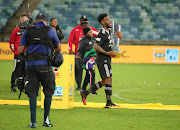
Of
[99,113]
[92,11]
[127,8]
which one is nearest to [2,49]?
[92,11]

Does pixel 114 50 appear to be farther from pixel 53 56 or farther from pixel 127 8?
pixel 127 8

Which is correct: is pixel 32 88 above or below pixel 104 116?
above

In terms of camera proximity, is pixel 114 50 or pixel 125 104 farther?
pixel 125 104

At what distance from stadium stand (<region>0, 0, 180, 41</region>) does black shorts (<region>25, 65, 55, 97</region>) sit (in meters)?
24.6

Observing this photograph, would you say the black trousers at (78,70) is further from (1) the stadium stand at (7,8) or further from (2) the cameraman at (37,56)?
(1) the stadium stand at (7,8)

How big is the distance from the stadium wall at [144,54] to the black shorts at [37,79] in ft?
68.9

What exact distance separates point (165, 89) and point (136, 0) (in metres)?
20.7

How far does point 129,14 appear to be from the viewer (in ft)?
109

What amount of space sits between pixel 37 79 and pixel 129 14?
88.2 ft

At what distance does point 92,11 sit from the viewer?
3294 cm

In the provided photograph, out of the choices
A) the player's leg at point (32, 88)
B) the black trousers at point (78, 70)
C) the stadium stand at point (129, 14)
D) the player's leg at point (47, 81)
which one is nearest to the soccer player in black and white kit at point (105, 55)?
the player's leg at point (47, 81)

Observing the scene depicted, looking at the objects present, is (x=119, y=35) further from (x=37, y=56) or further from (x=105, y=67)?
(x=37, y=56)

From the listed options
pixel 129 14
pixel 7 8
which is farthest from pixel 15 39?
pixel 129 14

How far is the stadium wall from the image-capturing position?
2827 cm
